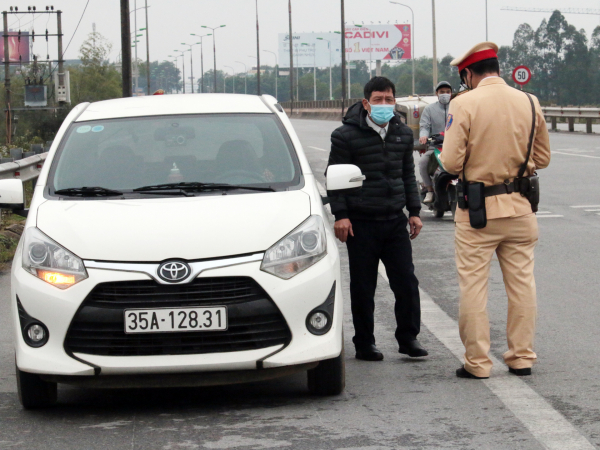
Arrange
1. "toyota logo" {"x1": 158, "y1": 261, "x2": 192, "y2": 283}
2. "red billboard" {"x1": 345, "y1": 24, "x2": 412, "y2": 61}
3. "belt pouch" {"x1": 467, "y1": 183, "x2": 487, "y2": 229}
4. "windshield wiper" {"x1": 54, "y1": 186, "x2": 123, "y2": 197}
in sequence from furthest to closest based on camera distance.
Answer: "red billboard" {"x1": 345, "y1": 24, "x2": 412, "y2": 61} < "belt pouch" {"x1": 467, "y1": 183, "x2": 487, "y2": 229} < "windshield wiper" {"x1": 54, "y1": 186, "x2": 123, "y2": 197} < "toyota logo" {"x1": 158, "y1": 261, "x2": 192, "y2": 283}

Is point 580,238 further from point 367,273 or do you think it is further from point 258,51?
point 258,51

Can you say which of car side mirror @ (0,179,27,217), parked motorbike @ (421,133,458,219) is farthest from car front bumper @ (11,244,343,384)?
parked motorbike @ (421,133,458,219)

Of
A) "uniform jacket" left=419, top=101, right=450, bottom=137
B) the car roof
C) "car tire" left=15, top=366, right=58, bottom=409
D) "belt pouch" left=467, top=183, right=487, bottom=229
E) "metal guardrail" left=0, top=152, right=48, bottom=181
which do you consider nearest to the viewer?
"car tire" left=15, top=366, right=58, bottom=409

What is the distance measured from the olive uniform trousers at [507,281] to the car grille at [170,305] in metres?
1.32

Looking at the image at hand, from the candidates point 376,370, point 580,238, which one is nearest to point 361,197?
point 376,370

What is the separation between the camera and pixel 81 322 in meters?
4.85

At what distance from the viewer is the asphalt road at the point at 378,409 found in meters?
4.55

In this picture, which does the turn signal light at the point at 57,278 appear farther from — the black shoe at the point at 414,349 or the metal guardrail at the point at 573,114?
the metal guardrail at the point at 573,114

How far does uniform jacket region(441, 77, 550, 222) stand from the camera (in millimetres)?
5652

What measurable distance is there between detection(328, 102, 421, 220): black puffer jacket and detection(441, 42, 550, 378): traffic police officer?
0.56 m

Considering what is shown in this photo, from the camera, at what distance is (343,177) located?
5.78 meters

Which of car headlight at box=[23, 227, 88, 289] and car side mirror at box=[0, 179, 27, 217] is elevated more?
car side mirror at box=[0, 179, 27, 217]

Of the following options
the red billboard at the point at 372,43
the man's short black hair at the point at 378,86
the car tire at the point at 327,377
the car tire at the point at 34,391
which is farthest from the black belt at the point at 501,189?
the red billboard at the point at 372,43

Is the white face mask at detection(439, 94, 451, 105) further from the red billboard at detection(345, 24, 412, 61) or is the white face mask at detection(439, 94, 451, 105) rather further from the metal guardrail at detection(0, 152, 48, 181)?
the red billboard at detection(345, 24, 412, 61)
